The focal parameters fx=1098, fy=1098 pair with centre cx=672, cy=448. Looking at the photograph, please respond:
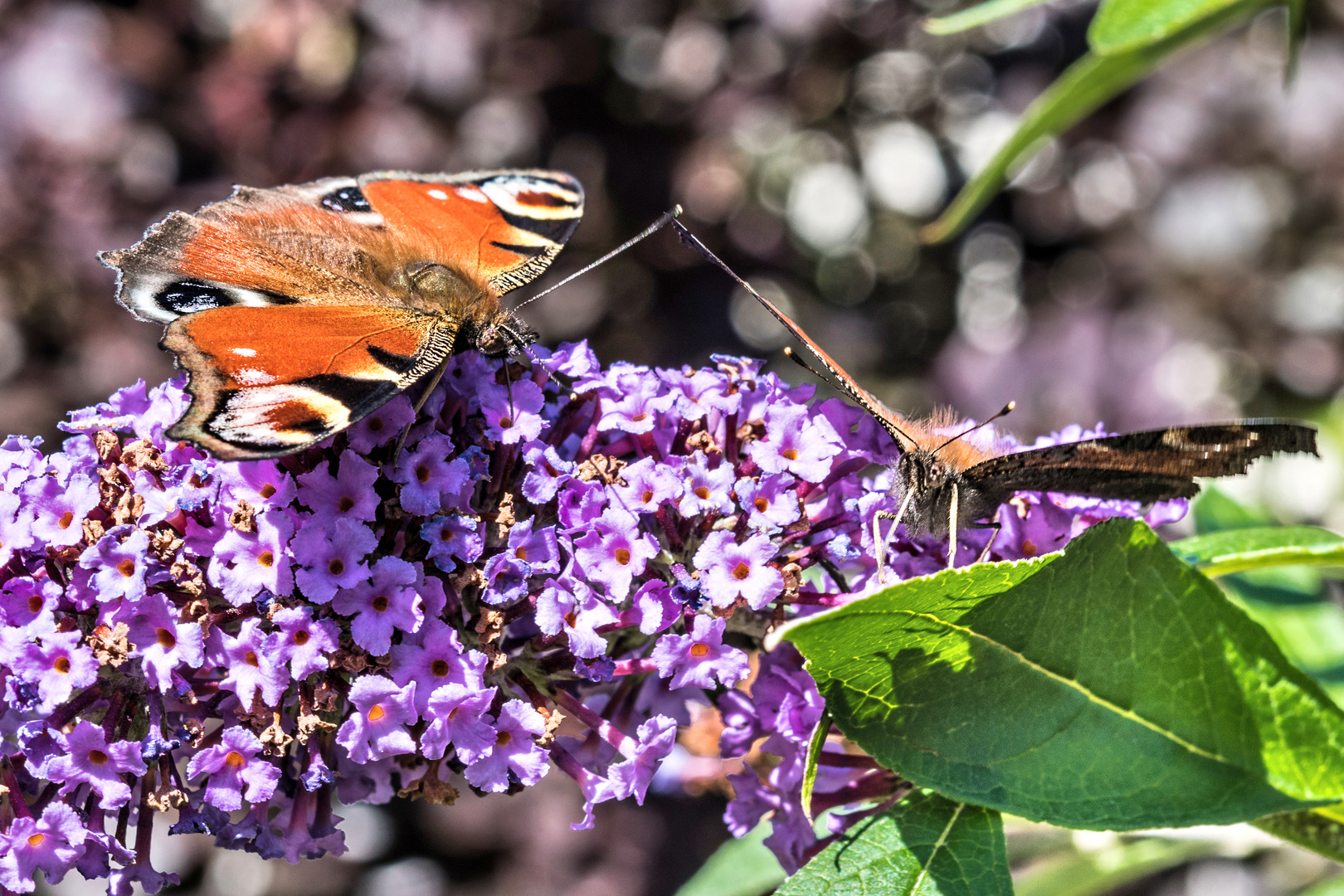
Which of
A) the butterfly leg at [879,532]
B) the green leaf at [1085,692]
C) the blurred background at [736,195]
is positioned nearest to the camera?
the green leaf at [1085,692]

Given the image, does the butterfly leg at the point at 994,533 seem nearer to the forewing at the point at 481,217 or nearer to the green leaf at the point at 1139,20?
the green leaf at the point at 1139,20

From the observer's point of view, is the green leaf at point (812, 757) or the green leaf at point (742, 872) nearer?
the green leaf at point (812, 757)

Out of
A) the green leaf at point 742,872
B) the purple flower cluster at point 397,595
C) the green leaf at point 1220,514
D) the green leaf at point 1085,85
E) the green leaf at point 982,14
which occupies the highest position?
the green leaf at point 1085,85

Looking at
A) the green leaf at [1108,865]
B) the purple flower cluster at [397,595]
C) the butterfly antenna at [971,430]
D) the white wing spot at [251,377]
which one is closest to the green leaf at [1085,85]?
the butterfly antenna at [971,430]

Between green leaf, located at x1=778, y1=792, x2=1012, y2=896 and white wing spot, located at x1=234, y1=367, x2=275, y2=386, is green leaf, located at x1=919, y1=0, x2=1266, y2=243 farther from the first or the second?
white wing spot, located at x1=234, y1=367, x2=275, y2=386

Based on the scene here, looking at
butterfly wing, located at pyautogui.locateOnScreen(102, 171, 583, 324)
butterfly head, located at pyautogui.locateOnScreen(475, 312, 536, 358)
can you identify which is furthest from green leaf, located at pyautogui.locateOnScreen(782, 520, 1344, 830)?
butterfly wing, located at pyautogui.locateOnScreen(102, 171, 583, 324)

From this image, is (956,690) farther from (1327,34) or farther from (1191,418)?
(1327,34)

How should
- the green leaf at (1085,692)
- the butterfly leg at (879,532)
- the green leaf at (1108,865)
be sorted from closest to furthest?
the green leaf at (1085,692) < the butterfly leg at (879,532) < the green leaf at (1108,865)
